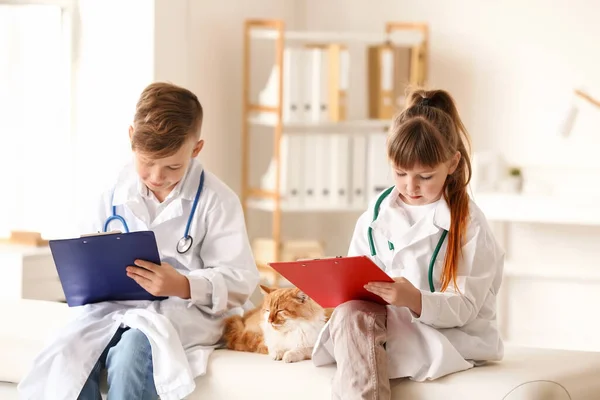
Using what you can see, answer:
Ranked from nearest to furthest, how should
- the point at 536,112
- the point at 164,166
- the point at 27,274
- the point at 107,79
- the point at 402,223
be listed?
the point at 402,223 → the point at 164,166 → the point at 27,274 → the point at 107,79 → the point at 536,112

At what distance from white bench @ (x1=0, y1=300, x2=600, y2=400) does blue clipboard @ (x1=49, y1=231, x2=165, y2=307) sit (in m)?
0.25

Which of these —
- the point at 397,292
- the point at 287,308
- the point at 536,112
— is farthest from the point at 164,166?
the point at 536,112

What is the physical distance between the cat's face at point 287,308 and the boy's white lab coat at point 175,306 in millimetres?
129

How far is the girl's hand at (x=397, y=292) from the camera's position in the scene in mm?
1871

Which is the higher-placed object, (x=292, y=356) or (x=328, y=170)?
(x=328, y=170)

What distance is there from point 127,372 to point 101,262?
0.25 meters

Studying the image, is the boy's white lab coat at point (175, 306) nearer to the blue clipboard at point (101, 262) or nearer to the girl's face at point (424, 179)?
the blue clipboard at point (101, 262)

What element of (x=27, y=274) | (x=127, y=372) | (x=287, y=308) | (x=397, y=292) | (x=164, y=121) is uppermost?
(x=164, y=121)

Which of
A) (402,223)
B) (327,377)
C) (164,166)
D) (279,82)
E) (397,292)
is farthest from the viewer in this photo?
(279,82)

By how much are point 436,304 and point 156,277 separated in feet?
2.04

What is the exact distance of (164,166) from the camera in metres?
2.21

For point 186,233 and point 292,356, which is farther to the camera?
point 186,233

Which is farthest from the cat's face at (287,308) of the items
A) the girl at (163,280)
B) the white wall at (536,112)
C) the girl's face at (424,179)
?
the white wall at (536,112)

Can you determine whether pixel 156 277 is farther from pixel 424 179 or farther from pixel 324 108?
pixel 324 108
